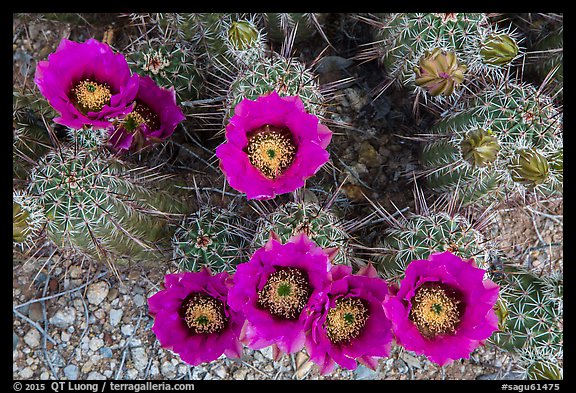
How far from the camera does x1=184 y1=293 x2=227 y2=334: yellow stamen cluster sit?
5.10 feet

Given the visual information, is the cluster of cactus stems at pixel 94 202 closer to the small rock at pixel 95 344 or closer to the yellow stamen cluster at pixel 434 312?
the small rock at pixel 95 344

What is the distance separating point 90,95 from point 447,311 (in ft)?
4.35

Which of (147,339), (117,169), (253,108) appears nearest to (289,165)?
(253,108)

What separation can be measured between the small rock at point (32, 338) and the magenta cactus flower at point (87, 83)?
1.11m

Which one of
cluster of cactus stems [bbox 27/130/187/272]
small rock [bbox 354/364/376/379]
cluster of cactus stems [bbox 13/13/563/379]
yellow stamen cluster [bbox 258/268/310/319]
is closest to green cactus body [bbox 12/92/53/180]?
cluster of cactus stems [bbox 13/13/563/379]

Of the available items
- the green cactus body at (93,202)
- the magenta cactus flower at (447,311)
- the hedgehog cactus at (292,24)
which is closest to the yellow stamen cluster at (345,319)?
the magenta cactus flower at (447,311)

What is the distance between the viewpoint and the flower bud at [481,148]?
1.53 m

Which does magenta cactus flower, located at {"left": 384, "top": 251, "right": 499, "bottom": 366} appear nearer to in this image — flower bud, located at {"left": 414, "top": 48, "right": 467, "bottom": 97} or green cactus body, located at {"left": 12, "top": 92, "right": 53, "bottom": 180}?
flower bud, located at {"left": 414, "top": 48, "right": 467, "bottom": 97}

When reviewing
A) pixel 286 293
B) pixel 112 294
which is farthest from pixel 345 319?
pixel 112 294

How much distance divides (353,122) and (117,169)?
108 centimetres

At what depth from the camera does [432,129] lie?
2.00m

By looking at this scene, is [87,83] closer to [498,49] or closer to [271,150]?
[271,150]

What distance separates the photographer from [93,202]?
1.46 metres
